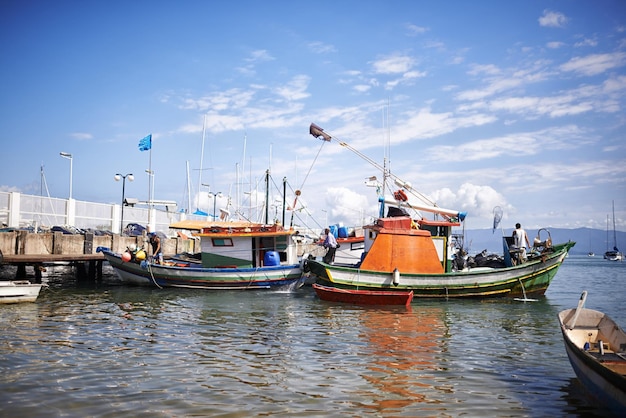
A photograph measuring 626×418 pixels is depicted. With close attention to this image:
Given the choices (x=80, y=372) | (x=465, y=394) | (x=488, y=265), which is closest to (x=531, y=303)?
(x=488, y=265)

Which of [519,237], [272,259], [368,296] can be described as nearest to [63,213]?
[272,259]

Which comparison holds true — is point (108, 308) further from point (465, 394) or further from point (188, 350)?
point (465, 394)

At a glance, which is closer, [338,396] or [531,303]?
[338,396]

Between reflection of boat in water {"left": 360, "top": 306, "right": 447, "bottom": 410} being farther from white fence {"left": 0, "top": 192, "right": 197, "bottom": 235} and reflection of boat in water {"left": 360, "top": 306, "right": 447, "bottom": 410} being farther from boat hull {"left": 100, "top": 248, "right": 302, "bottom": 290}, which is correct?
white fence {"left": 0, "top": 192, "right": 197, "bottom": 235}

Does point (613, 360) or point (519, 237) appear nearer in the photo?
point (613, 360)

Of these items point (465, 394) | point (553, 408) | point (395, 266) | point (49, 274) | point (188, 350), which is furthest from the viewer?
point (49, 274)

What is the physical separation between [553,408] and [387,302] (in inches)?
432

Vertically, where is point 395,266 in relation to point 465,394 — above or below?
above

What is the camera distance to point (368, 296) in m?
18.8

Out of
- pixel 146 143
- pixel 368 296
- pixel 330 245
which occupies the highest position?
pixel 146 143

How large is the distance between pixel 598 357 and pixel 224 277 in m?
17.7

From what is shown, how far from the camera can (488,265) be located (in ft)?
79.8

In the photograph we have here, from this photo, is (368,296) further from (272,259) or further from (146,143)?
(146,143)

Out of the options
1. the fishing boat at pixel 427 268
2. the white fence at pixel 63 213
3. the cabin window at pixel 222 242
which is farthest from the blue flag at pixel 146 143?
the fishing boat at pixel 427 268
